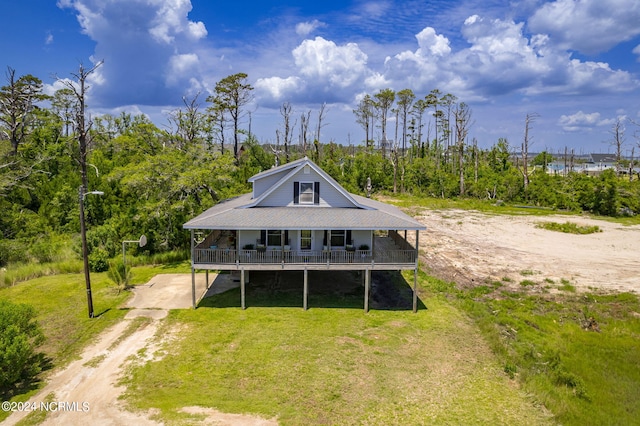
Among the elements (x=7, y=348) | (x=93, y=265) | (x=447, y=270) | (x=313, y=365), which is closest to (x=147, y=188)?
(x=93, y=265)

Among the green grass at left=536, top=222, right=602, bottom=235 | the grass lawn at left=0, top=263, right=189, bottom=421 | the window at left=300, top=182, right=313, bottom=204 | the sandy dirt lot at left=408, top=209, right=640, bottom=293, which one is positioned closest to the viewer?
the grass lawn at left=0, top=263, right=189, bottom=421

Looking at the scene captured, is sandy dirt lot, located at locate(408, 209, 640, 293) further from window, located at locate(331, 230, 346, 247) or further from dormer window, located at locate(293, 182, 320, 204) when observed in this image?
dormer window, located at locate(293, 182, 320, 204)

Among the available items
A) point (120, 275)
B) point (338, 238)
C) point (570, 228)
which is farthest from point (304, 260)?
point (570, 228)

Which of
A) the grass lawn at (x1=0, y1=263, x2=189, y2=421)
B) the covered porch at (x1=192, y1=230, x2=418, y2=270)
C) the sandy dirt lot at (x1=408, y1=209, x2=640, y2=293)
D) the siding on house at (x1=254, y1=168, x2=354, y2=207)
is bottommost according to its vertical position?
the grass lawn at (x1=0, y1=263, x2=189, y2=421)

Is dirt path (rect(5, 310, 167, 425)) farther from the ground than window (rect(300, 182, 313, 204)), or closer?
closer

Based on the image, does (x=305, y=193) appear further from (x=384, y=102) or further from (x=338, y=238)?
(x=384, y=102)

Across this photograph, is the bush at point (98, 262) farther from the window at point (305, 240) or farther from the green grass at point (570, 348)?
the green grass at point (570, 348)

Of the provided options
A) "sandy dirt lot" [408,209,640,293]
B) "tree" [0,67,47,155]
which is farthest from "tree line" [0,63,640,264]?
Answer: "sandy dirt lot" [408,209,640,293]

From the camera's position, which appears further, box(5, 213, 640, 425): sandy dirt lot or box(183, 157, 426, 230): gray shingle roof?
box(183, 157, 426, 230): gray shingle roof
